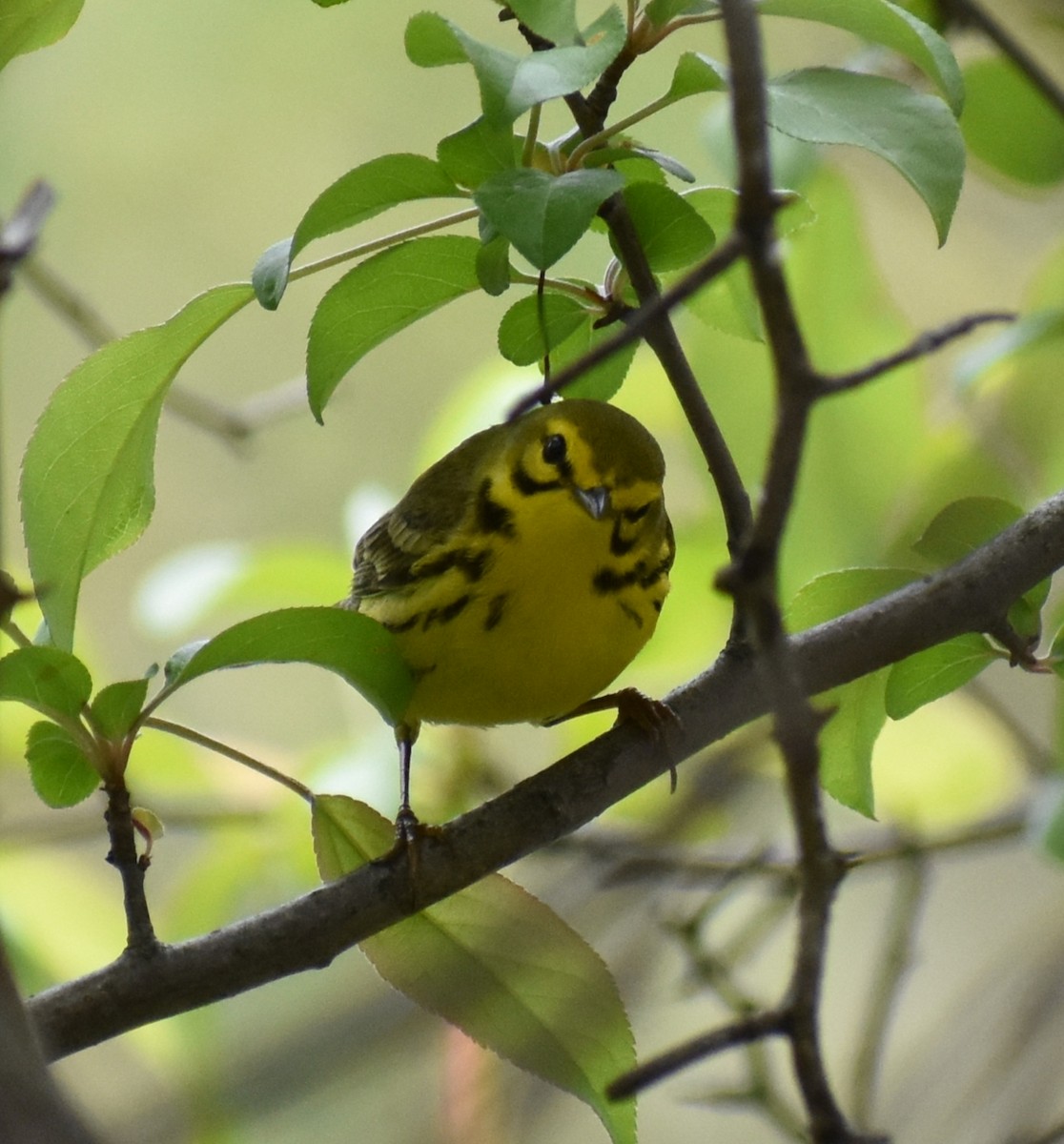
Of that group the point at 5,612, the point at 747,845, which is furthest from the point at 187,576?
the point at 5,612

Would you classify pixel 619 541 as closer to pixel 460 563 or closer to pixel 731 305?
pixel 460 563

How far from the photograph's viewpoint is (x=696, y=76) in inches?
29.7

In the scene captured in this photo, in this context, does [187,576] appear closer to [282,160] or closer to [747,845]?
[747,845]

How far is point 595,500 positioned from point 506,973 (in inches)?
17.0

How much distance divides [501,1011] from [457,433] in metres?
0.86

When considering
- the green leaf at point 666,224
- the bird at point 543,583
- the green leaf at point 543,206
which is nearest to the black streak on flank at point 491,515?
the bird at point 543,583

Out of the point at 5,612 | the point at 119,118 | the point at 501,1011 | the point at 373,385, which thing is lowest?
the point at 501,1011

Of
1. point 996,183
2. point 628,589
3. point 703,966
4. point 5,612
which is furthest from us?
point 996,183

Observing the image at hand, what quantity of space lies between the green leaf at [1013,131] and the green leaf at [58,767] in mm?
873

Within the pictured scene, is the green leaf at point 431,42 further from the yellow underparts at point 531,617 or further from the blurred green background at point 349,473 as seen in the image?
the blurred green background at point 349,473

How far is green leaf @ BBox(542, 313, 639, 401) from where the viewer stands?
2.93 feet

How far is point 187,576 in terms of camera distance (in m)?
1.61

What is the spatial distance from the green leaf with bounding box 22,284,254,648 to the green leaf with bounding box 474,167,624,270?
227 millimetres

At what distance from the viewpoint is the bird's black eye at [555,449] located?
122 centimetres
